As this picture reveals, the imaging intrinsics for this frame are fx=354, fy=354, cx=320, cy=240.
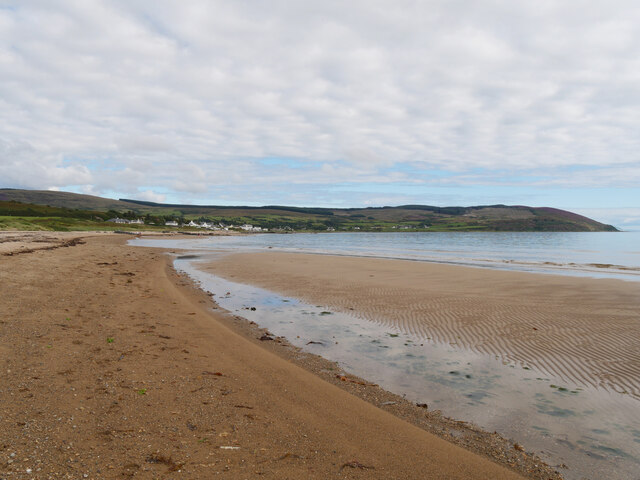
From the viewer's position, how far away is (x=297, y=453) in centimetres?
486

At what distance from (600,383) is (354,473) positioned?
302 inches

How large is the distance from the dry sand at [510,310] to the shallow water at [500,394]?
0.96 meters

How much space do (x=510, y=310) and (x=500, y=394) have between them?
9.25m

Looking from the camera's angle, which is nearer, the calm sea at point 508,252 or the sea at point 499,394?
the sea at point 499,394

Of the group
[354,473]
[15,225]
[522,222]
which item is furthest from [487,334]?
[522,222]

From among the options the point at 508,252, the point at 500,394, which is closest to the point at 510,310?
the point at 500,394

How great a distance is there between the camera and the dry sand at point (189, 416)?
4.38 m

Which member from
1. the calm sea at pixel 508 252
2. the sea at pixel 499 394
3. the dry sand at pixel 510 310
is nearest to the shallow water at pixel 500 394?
the sea at pixel 499 394

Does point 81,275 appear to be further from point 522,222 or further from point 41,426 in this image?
point 522,222

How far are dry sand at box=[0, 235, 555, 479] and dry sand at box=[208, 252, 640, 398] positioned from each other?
5.58m

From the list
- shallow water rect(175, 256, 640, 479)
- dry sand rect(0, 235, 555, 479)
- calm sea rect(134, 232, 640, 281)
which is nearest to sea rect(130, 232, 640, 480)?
shallow water rect(175, 256, 640, 479)

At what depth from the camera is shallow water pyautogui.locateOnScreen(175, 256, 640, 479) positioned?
19.6 ft

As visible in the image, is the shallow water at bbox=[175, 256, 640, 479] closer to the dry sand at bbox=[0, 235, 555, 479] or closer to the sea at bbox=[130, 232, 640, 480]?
the sea at bbox=[130, 232, 640, 480]

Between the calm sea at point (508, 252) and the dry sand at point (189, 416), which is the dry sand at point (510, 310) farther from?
the calm sea at point (508, 252)
